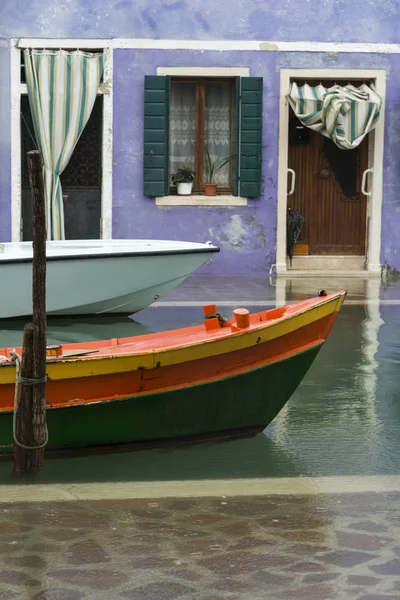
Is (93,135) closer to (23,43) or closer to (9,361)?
(23,43)

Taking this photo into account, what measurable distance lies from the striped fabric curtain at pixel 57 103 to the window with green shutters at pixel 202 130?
2.84ft

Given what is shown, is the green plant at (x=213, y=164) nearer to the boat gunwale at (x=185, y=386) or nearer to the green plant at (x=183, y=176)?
the green plant at (x=183, y=176)

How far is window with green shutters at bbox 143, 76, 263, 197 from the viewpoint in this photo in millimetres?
16859

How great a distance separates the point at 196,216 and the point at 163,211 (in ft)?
1.58

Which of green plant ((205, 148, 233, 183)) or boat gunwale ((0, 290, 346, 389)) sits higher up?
green plant ((205, 148, 233, 183))

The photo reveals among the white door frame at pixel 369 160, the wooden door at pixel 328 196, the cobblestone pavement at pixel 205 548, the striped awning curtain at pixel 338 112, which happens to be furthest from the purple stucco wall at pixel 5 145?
the cobblestone pavement at pixel 205 548

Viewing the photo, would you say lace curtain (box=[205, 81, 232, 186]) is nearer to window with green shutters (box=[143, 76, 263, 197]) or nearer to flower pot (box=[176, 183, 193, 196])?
window with green shutters (box=[143, 76, 263, 197])

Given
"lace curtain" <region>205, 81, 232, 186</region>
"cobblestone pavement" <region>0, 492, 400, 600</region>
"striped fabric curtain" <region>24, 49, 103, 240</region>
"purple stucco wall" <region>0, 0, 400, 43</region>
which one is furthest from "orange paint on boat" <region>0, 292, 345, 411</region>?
"purple stucco wall" <region>0, 0, 400, 43</region>

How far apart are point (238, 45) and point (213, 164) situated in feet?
5.67

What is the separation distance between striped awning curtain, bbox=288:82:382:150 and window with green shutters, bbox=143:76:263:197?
69cm

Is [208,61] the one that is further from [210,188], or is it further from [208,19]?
[210,188]

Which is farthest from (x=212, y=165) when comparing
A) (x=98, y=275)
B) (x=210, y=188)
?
(x=98, y=275)

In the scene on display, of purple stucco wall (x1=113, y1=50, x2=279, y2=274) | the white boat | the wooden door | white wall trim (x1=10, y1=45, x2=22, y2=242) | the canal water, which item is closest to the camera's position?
the canal water

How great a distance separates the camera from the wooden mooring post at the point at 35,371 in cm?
610
